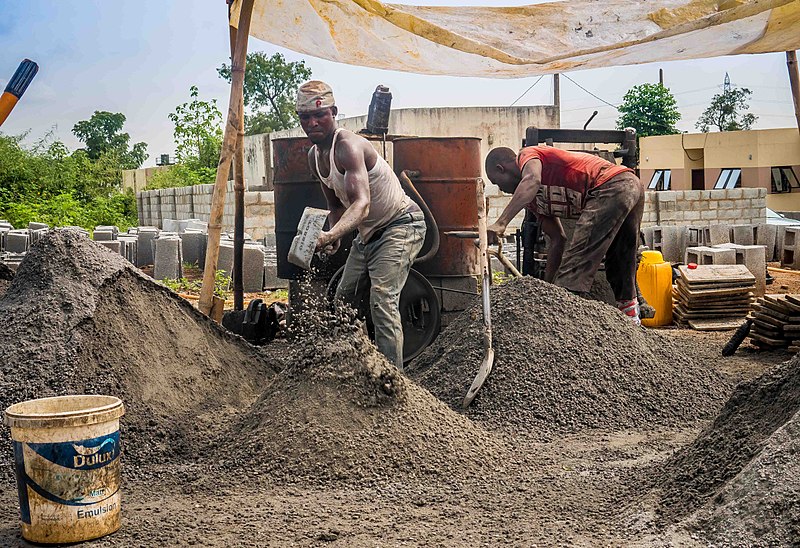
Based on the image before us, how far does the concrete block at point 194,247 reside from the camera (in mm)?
12062

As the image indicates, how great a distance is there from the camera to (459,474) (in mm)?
3281

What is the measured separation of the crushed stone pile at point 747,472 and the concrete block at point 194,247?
32.5ft

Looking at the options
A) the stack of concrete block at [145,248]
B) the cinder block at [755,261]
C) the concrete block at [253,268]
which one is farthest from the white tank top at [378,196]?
the stack of concrete block at [145,248]

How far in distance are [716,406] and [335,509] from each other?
7.63ft

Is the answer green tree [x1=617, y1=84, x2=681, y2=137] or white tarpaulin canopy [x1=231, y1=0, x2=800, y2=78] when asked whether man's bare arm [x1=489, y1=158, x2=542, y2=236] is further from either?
green tree [x1=617, y1=84, x2=681, y2=137]

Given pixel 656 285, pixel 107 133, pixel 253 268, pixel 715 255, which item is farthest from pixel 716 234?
pixel 107 133

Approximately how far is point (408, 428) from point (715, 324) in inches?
181

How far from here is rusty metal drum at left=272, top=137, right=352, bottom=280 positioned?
5.98m

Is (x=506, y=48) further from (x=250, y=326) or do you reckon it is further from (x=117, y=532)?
(x=117, y=532)

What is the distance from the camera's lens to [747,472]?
7.93ft

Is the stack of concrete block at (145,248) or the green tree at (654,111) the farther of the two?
the green tree at (654,111)

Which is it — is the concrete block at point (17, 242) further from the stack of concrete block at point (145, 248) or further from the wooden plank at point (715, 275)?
the wooden plank at point (715, 275)

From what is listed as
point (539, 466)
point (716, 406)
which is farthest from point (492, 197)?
point (539, 466)

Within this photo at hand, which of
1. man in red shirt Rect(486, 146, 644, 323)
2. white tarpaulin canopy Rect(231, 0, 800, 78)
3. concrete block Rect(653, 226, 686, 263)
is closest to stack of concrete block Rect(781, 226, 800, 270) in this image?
concrete block Rect(653, 226, 686, 263)
